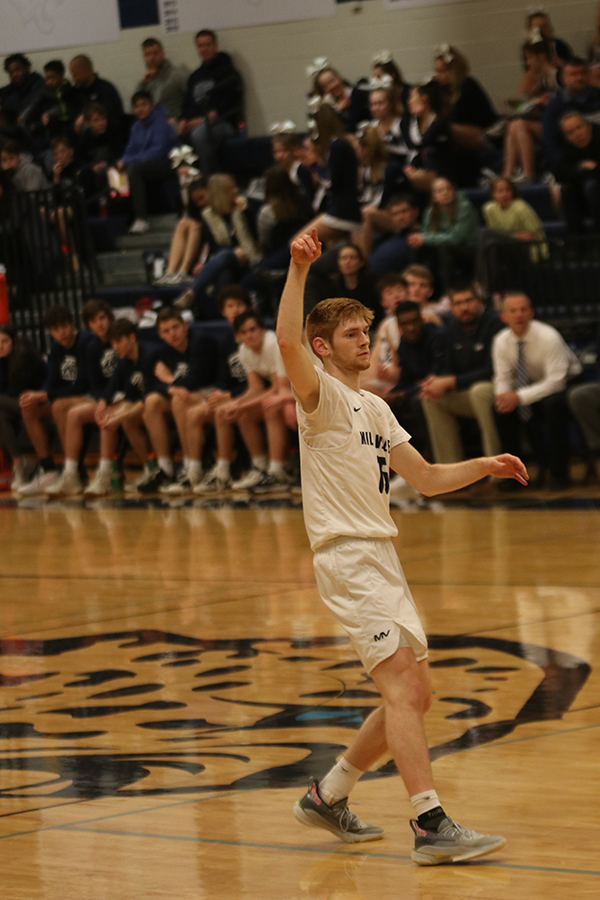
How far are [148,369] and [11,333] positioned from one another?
182cm

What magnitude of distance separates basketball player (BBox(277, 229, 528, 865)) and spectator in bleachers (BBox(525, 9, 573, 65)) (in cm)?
1016

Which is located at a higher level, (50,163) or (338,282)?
(50,163)

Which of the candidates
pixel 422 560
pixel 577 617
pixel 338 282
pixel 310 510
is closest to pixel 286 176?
pixel 338 282

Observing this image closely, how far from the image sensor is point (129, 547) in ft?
29.6

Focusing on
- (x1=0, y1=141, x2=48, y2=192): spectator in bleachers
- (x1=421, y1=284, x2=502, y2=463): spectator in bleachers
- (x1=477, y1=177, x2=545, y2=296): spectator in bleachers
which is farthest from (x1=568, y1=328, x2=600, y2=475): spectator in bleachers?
(x1=0, y1=141, x2=48, y2=192): spectator in bleachers

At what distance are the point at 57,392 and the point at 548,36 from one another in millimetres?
5576

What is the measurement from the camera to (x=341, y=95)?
1367 centimetres

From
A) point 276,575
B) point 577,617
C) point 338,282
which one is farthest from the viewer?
point 338,282

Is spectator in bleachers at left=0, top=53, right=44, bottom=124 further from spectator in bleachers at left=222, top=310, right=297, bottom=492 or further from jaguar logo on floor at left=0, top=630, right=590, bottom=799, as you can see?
jaguar logo on floor at left=0, top=630, right=590, bottom=799

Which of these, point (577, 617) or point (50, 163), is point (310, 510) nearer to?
point (577, 617)

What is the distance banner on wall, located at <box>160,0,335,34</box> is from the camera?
610 inches

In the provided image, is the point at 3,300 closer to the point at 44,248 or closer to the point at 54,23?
the point at 44,248

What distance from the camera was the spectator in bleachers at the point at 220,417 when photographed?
1130 cm

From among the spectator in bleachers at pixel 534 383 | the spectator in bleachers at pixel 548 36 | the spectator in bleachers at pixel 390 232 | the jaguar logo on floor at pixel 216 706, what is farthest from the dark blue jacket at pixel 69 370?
the jaguar logo on floor at pixel 216 706
